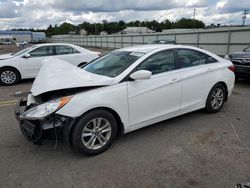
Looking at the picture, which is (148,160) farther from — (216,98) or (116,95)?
(216,98)

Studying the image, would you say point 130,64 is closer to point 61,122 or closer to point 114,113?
point 114,113

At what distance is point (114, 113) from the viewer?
11.1 ft

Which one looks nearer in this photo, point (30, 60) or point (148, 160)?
point (148, 160)

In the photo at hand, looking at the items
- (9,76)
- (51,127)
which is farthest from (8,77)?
(51,127)

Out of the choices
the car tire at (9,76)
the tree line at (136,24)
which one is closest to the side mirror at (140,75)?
the car tire at (9,76)

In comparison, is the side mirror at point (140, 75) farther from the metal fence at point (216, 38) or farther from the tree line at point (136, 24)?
the tree line at point (136, 24)

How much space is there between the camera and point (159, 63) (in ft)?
13.0

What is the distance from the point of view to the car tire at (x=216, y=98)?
470 centimetres

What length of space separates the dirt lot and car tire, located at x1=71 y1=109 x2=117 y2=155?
6.0 inches

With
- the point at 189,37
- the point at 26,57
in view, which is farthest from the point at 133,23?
the point at 26,57

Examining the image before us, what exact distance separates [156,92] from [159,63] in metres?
0.57

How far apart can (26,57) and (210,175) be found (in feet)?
25.8

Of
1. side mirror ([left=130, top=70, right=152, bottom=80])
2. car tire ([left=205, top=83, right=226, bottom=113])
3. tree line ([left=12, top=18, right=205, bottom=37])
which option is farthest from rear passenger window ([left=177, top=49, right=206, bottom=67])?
tree line ([left=12, top=18, right=205, bottom=37])

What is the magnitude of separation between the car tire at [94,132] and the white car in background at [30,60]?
6.39 meters
